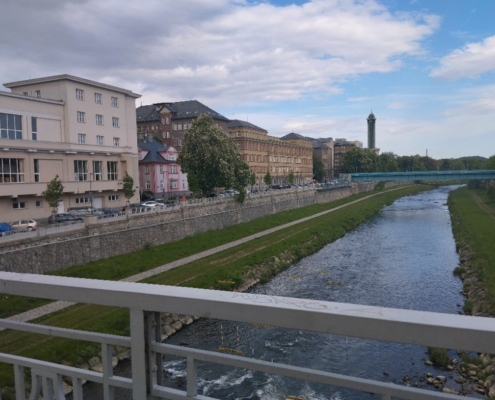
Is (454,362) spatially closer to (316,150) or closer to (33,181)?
(33,181)

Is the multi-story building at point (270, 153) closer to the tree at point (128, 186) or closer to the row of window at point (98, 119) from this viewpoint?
the row of window at point (98, 119)

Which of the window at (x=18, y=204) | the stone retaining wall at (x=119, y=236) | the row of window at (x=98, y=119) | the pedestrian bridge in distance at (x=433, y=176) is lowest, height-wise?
the stone retaining wall at (x=119, y=236)

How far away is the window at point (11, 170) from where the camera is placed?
27577 millimetres

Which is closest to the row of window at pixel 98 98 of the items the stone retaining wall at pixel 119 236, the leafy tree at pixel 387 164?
the stone retaining wall at pixel 119 236

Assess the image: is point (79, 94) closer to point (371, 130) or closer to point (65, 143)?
point (65, 143)

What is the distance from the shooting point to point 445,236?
40.0 meters

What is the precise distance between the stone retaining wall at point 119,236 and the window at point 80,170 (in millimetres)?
7153

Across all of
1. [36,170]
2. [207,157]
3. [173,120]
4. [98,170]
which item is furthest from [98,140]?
[173,120]

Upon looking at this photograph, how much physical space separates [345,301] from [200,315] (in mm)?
19686

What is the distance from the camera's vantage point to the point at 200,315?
2336mm

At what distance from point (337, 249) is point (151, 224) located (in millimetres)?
14609

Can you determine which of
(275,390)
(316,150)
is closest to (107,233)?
(275,390)

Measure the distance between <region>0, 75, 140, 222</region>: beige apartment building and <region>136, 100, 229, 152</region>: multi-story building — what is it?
28.3m

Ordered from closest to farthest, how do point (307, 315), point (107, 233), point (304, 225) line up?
point (307, 315), point (107, 233), point (304, 225)
